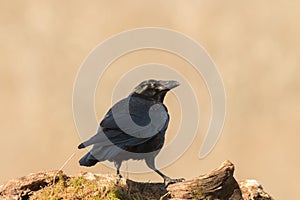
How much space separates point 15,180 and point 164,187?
8.03 feet

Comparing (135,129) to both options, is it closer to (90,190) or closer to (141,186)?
(141,186)

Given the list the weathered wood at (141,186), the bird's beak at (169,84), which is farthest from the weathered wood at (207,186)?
the bird's beak at (169,84)

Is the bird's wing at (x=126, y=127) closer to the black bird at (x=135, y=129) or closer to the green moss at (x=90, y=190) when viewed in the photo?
the black bird at (x=135, y=129)

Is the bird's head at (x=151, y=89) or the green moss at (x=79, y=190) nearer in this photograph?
the green moss at (x=79, y=190)

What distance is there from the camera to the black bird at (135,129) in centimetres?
874

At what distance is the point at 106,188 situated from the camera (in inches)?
352

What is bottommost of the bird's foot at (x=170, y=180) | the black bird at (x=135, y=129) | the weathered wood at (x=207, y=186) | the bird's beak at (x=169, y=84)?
the weathered wood at (x=207, y=186)

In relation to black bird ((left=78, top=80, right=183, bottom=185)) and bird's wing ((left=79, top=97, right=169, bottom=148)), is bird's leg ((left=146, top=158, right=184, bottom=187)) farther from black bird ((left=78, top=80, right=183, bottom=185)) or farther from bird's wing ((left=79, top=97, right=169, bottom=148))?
bird's wing ((left=79, top=97, right=169, bottom=148))

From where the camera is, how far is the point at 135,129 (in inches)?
A: 361

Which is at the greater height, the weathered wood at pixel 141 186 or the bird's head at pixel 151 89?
the bird's head at pixel 151 89

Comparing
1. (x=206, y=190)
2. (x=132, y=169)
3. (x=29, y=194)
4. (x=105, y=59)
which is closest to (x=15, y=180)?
(x=29, y=194)

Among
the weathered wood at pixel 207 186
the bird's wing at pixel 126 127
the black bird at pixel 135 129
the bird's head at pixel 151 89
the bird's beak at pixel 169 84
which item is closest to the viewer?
the black bird at pixel 135 129

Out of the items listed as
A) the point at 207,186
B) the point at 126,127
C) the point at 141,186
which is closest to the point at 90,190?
the point at 141,186

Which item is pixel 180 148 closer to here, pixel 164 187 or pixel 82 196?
pixel 164 187
